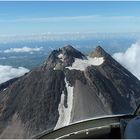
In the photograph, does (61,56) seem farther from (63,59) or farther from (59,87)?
(59,87)

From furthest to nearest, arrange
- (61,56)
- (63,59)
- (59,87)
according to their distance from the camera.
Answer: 1. (61,56)
2. (63,59)
3. (59,87)

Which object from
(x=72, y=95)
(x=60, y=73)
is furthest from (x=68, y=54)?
(x=72, y=95)

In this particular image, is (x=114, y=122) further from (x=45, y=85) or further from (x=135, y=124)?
(x=45, y=85)

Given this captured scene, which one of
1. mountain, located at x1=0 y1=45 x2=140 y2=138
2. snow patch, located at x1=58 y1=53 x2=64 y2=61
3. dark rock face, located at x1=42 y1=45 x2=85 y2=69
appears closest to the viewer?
mountain, located at x1=0 y1=45 x2=140 y2=138

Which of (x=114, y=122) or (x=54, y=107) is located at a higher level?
(x=114, y=122)

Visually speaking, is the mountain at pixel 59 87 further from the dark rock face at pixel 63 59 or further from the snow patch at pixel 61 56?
the snow patch at pixel 61 56

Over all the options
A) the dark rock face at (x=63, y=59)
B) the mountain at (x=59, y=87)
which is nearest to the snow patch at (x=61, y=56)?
the dark rock face at (x=63, y=59)

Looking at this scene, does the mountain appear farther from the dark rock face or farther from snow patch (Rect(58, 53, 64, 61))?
snow patch (Rect(58, 53, 64, 61))

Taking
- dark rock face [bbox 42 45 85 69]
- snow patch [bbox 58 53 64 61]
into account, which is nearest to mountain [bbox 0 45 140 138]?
dark rock face [bbox 42 45 85 69]

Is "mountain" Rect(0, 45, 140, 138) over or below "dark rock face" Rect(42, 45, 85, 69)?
below

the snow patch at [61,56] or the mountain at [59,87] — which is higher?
the snow patch at [61,56]

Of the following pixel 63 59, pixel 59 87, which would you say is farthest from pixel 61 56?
pixel 59 87
